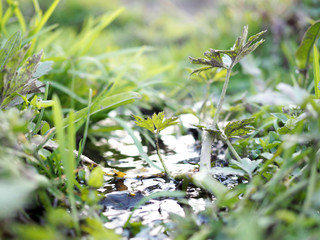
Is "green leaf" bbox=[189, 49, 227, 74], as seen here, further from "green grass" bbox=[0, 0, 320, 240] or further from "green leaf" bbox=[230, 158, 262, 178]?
"green leaf" bbox=[230, 158, 262, 178]

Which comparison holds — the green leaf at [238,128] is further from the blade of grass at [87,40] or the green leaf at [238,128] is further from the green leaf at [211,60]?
the blade of grass at [87,40]

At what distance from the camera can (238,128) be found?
2.45 ft

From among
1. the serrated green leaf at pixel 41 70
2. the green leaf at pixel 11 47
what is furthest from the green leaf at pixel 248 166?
the green leaf at pixel 11 47

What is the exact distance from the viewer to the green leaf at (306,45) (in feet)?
3.24

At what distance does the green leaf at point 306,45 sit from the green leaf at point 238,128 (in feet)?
1.59

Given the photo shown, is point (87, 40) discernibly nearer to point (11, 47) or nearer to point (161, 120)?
point (11, 47)

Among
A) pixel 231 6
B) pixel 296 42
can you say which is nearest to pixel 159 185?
pixel 296 42

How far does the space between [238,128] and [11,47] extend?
0.68m

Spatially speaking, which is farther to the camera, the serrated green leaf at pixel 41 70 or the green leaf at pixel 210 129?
the serrated green leaf at pixel 41 70

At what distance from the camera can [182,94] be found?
2045 millimetres

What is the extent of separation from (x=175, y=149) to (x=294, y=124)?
0.50 meters

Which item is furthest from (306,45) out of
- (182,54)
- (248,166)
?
(182,54)

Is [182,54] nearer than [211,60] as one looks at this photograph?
No

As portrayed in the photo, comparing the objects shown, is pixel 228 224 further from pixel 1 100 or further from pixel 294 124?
pixel 1 100
